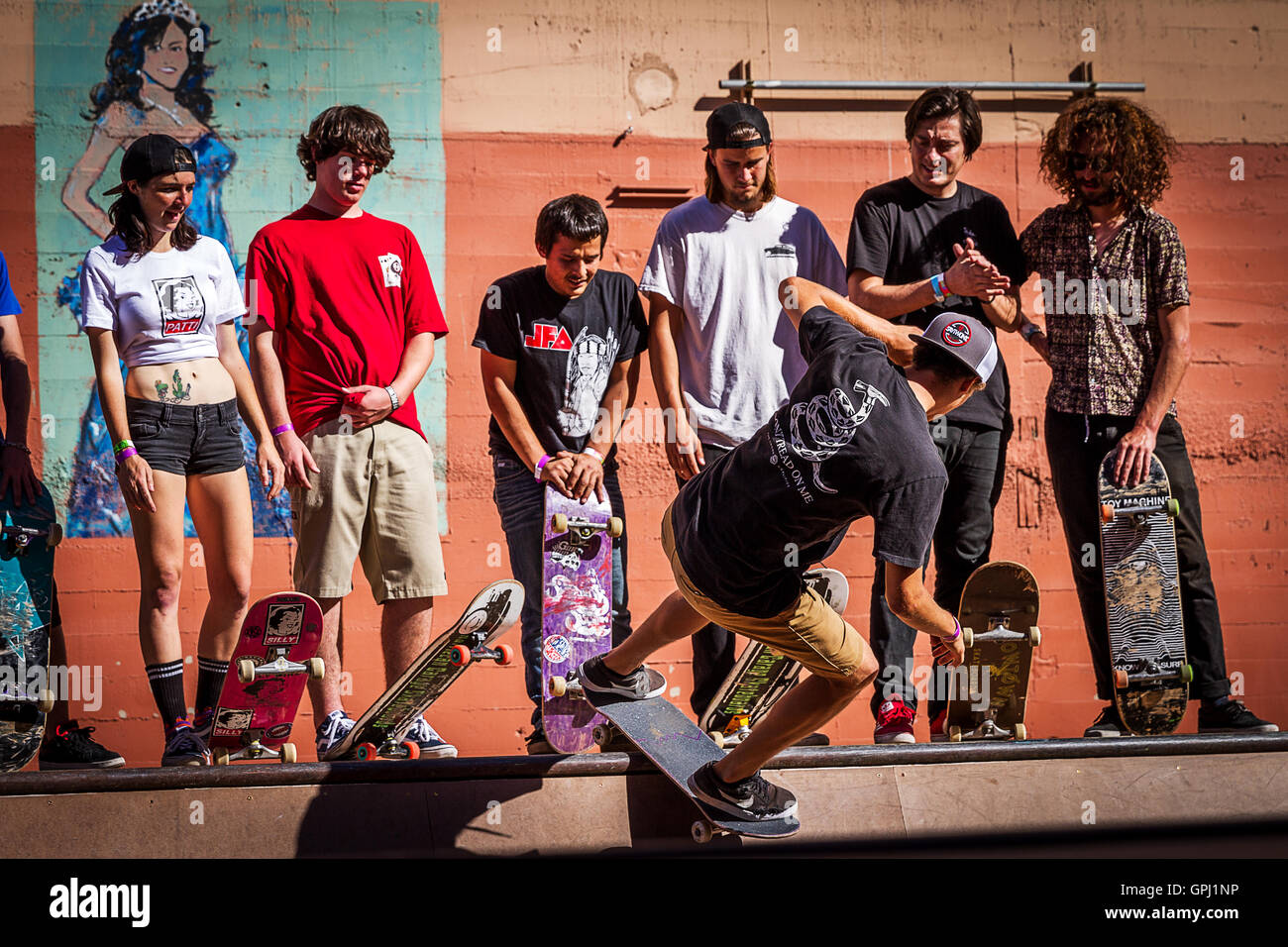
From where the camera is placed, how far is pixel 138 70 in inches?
212

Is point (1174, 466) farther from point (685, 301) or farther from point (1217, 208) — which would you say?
point (1217, 208)

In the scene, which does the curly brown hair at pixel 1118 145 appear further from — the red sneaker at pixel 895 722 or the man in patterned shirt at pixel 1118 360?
the red sneaker at pixel 895 722

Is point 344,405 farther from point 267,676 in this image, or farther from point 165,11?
point 165,11

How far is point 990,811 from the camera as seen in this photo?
3.83 metres

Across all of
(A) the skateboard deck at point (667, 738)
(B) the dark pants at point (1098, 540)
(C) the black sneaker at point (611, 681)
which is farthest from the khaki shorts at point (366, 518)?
(B) the dark pants at point (1098, 540)

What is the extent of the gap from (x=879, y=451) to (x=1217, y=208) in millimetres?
4373

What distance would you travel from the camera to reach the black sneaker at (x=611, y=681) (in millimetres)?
3529

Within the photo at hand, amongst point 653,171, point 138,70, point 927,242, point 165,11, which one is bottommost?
point 927,242

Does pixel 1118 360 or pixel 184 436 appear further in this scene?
pixel 1118 360

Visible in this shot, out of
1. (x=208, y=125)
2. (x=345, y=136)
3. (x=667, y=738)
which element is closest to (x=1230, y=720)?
(x=667, y=738)

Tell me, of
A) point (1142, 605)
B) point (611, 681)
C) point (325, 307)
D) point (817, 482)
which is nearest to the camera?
point (817, 482)

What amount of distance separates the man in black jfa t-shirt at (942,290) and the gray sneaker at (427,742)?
148 centimetres

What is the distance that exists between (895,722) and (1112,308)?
1.68 meters

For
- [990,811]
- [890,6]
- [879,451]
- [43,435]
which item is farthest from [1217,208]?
[43,435]
